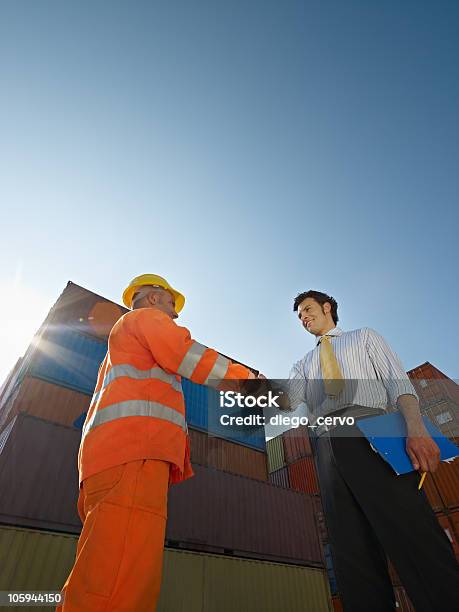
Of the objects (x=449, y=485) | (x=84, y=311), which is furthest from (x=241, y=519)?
(x=449, y=485)

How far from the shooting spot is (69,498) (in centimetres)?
806

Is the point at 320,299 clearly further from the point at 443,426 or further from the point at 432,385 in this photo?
the point at 432,385

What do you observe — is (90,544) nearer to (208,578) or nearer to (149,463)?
(149,463)

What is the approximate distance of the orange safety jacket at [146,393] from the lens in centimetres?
195

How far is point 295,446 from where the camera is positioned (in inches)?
793

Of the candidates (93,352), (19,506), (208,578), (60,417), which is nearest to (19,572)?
(19,506)

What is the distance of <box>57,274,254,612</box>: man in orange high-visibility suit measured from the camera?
157cm

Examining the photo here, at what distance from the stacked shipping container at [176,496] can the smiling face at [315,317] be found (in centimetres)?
791

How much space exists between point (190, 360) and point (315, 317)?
1179 mm

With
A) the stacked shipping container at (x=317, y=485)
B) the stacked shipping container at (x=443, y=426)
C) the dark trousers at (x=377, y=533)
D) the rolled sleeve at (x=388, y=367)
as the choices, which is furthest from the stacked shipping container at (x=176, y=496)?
the rolled sleeve at (x=388, y=367)

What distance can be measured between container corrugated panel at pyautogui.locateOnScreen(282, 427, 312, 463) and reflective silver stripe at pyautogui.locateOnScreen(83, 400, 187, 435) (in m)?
18.7

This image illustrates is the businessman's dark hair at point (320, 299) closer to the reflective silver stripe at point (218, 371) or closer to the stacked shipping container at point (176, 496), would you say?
the reflective silver stripe at point (218, 371)

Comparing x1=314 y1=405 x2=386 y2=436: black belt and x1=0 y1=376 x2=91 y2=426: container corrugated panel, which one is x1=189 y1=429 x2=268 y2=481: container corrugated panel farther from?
x1=314 y1=405 x2=386 y2=436: black belt

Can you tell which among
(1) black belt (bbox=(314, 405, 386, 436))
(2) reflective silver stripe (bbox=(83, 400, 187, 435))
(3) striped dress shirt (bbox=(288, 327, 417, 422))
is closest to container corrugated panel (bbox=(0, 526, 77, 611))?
(2) reflective silver stripe (bbox=(83, 400, 187, 435))
